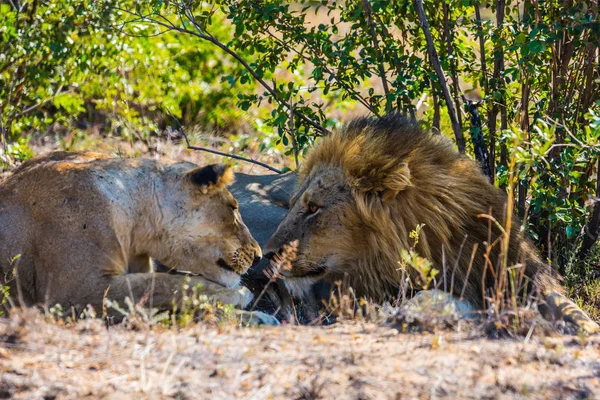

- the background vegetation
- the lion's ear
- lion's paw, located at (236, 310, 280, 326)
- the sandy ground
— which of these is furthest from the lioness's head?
the background vegetation

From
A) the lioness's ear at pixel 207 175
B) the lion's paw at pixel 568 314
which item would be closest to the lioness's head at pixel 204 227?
the lioness's ear at pixel 207 175

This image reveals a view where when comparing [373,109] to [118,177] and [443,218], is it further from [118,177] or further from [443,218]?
[118,177]

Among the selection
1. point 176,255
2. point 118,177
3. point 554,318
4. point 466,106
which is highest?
point 466,106

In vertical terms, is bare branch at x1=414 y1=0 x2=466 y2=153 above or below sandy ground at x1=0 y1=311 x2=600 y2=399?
above

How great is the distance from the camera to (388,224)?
16.0 ft

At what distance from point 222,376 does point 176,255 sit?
5.35 ft

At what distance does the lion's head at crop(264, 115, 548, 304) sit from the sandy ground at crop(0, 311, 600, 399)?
1076mm

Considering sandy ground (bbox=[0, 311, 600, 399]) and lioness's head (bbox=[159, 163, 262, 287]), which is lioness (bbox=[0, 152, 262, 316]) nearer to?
lioness's head (bbox=[159, 163, 262, 287])

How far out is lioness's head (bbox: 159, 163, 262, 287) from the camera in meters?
4.75

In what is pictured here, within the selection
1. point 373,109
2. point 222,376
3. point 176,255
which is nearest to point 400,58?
point 373,109

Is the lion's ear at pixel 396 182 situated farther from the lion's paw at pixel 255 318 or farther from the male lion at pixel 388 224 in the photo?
the lion's paw at pixel 255 318

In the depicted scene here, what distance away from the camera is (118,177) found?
4.68m

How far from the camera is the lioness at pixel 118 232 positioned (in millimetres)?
4383

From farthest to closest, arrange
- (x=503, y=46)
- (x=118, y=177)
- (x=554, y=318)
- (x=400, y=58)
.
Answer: (x=400, y=58)
(x=503, y=46)
(x=118, y=177)
(x=554, y=318)
